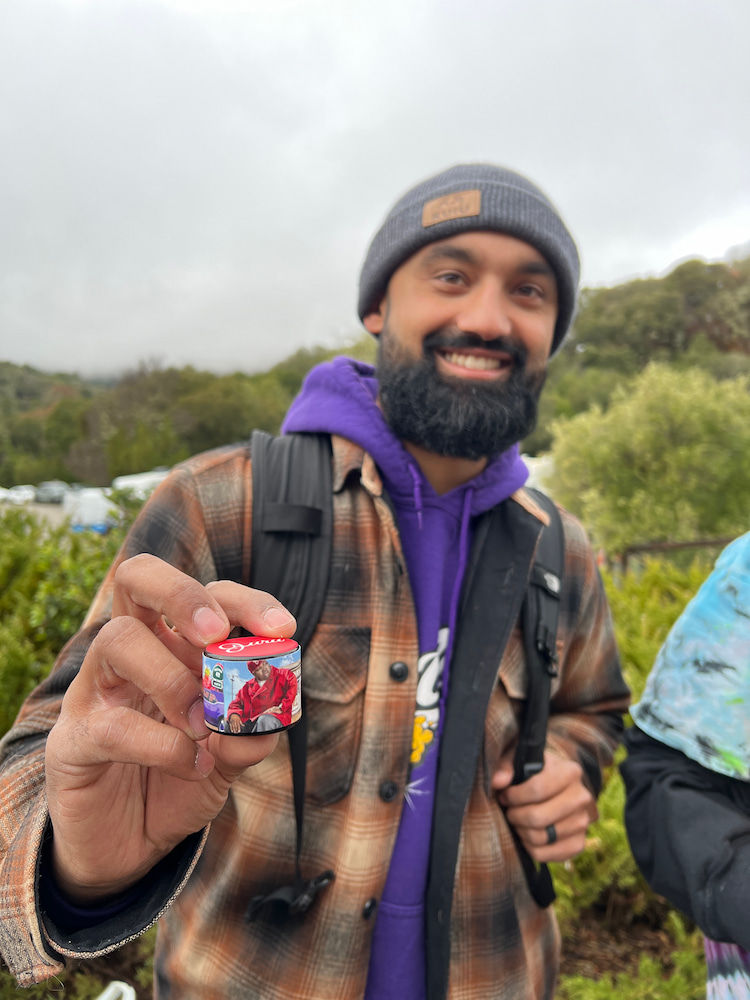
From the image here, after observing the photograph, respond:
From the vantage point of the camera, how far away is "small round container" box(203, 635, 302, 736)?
0.90m

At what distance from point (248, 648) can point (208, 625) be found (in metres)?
0.09

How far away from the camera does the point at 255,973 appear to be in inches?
55.6

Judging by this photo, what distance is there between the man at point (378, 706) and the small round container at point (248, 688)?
39 millimetres

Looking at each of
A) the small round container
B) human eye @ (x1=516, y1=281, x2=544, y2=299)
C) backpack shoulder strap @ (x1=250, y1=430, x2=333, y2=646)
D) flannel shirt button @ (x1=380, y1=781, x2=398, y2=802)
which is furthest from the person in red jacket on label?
human eye @ (x1=516, y1=281, x2=544, y2=299)

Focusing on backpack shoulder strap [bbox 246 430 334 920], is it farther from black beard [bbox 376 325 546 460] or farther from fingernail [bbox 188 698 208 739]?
fingernail [bbox 188 698 208 739]

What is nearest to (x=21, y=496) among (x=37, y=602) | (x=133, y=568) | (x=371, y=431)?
(x=37, y=602)

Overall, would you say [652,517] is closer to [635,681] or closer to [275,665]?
[635,681]

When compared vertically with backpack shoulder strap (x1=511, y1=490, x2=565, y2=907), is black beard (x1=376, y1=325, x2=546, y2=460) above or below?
above

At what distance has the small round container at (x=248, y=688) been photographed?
0.90 m

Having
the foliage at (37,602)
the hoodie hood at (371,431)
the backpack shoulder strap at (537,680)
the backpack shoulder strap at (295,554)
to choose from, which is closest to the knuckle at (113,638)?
the backpack shoulder strap at (295,554)

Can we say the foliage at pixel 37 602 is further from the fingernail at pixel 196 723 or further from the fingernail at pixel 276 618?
the fingernail at pixel 276 618

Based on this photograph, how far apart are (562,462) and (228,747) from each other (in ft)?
72.8

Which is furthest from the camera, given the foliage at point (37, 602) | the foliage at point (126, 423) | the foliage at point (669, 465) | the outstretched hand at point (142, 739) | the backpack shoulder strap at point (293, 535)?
the foliage at point (126, 423)

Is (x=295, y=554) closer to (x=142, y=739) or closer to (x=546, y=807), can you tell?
(x=142, y=739)
